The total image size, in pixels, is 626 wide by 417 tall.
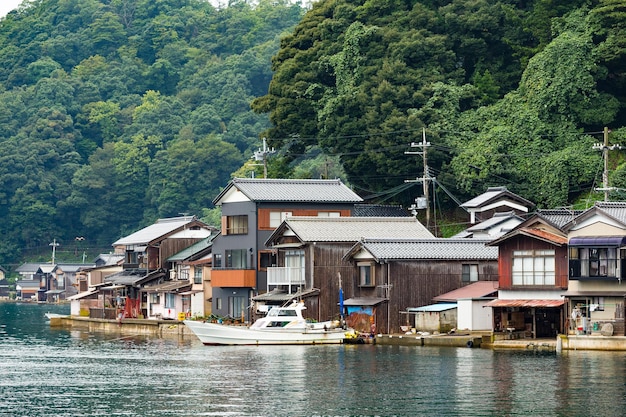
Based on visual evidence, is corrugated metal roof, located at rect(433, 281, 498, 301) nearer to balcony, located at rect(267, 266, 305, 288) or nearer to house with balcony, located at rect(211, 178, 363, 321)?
balcony, located at rect(267, 266, 305, 288)

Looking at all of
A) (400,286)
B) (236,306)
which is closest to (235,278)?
(236,306)

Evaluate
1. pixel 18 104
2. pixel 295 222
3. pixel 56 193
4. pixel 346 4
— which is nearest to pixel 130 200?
pixel 56 193

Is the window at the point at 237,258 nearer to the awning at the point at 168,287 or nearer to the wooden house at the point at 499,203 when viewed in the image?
the awning at the point at 168,287

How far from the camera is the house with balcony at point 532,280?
54344 millimetres

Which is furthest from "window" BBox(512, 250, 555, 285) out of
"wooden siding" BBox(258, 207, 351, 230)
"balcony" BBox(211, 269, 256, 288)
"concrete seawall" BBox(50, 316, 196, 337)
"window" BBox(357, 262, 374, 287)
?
"concrete seawall" BBox(50, 316, 196, 337)

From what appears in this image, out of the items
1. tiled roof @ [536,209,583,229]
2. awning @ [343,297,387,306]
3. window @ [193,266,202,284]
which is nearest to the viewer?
tiled roof @ [536,209,583,229]

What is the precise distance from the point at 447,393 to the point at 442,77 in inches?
1899

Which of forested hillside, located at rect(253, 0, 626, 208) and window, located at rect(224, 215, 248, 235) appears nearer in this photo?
window, located at rect(224, 215, 248, 235)

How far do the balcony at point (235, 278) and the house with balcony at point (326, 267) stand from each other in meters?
3.16

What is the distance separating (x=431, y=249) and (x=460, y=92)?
2365 cm

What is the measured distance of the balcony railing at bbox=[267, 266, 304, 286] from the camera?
66062 mm

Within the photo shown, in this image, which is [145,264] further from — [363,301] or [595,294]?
[595,294]

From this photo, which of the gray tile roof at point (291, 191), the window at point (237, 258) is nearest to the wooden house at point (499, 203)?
the gray tile roof at point (291, 191)

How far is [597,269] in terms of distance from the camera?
171ft
